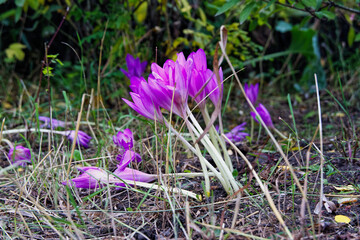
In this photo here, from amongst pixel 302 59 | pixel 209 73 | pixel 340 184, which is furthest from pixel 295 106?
pixel 209 73

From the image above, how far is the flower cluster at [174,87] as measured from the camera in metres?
1.08

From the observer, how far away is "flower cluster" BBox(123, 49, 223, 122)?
1076mm

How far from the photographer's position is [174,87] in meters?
1.05

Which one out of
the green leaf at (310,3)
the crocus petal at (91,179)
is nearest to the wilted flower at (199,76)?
the crocus petal at (91,179)

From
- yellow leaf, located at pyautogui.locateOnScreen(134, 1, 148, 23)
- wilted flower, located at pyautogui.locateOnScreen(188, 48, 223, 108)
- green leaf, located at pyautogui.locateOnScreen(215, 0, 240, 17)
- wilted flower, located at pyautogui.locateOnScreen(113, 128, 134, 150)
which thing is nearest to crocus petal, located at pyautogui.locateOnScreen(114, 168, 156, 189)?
wilted flower, located at pyautogui.locateOnScreen(113, 128, 134, 150)

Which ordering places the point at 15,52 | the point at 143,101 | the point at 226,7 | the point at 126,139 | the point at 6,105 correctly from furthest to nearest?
the point at 15,52
the point at 6,105
the point at 226,7
the point at 126,139
the point at 143,101

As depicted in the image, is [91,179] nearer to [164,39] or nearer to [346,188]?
[346,188]

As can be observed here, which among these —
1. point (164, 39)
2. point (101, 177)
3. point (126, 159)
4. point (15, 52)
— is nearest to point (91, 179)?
point (101, 177)

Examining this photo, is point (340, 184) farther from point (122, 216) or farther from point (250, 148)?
point (122, 216)

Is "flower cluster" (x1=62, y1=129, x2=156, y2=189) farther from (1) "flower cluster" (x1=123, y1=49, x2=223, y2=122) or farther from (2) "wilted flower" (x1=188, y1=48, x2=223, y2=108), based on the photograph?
(2) "wilted flower" (x1=188, y1=48, x2=223, y2=108)

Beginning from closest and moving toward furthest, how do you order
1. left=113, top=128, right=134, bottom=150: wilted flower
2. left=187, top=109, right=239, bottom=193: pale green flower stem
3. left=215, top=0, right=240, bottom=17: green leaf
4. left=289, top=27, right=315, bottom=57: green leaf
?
left=187, top=109, right=239, bottom=193: pale green flower stem → left=113, top=128, right=134, bottom=150: wilted flower → left=215, top=0, right=240, bottom=17: green leaf → left=289, top=27, right=315, bottom=57: green leaf

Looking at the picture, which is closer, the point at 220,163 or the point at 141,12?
the point at 220,163

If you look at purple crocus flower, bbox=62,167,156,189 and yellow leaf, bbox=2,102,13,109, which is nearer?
purple crocus flower, bbox=62,167,156,189

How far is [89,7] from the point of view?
289cm
